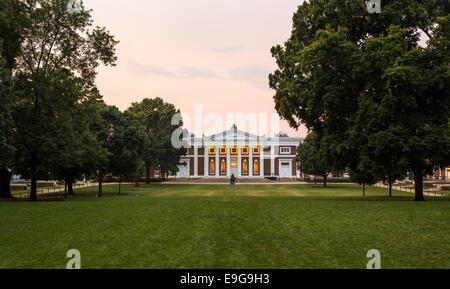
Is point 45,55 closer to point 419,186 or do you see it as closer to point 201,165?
point 419,186

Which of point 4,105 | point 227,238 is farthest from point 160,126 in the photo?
point 227,238

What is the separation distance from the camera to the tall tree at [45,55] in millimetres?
26781

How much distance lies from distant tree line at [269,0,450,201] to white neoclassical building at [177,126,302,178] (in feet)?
239

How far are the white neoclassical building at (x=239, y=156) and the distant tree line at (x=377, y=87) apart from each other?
7297cm

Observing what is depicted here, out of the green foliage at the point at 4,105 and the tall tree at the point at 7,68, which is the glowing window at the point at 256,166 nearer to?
the tall tree at the point at 7,68

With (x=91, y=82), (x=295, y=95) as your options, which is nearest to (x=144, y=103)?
(x=91, y=82)

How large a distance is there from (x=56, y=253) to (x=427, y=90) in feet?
71.9

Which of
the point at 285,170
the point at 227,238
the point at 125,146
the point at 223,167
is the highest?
the point at 125,146

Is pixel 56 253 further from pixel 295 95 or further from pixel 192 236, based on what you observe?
pixel 295 95

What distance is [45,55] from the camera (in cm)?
2889

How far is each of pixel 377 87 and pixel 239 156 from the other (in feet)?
257

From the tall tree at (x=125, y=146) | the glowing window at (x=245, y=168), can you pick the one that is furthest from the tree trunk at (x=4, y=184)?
the glowing window at (x=245, y=168)

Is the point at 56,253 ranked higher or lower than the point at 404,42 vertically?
lower

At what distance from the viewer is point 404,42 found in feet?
77.2
